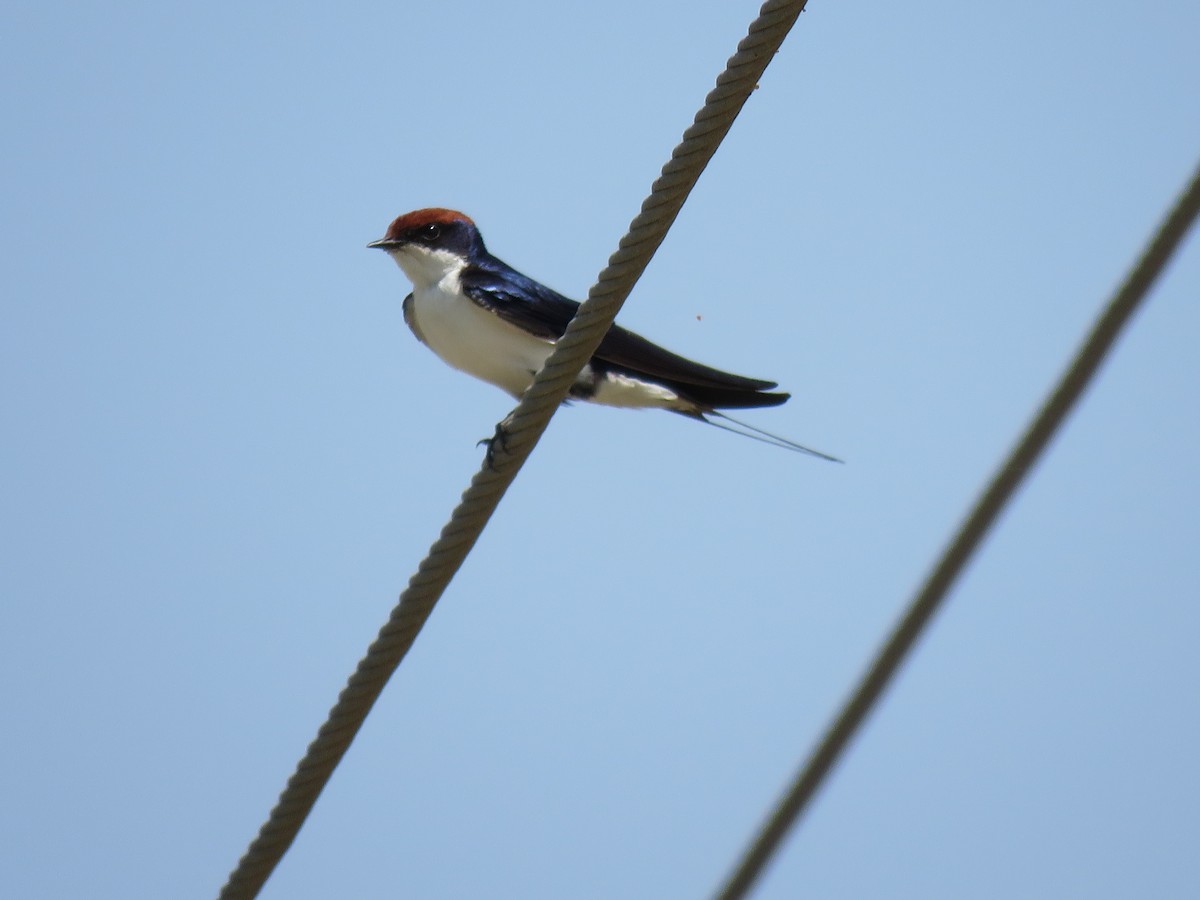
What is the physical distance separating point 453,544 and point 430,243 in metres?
2.09

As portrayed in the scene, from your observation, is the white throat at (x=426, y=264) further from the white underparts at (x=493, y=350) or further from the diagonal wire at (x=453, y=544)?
the diagonal wire at (x=453, y=544)

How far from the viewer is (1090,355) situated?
1.76 metres

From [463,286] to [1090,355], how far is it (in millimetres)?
2433

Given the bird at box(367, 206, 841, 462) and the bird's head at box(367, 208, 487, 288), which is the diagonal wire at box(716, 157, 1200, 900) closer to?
the bird at box(367, 206, 841, 462)

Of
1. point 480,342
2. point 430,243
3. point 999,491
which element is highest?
point 999,491

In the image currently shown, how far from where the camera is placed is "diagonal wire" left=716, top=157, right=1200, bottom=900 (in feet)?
5.76

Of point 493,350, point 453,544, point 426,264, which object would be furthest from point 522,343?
point 453,544

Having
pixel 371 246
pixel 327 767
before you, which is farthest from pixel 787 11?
pixel 371 246

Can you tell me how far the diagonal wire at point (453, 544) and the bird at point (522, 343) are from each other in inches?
43.8

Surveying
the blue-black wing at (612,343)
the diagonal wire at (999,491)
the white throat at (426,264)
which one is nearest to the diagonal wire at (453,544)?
the diagonal wire at (999,491)

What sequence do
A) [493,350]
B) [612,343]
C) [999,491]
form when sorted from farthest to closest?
[493,350], [612,343], [999,491]

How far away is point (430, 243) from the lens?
4277mm

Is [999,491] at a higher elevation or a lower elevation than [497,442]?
higher

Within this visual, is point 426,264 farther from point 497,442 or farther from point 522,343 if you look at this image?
point 497,442
